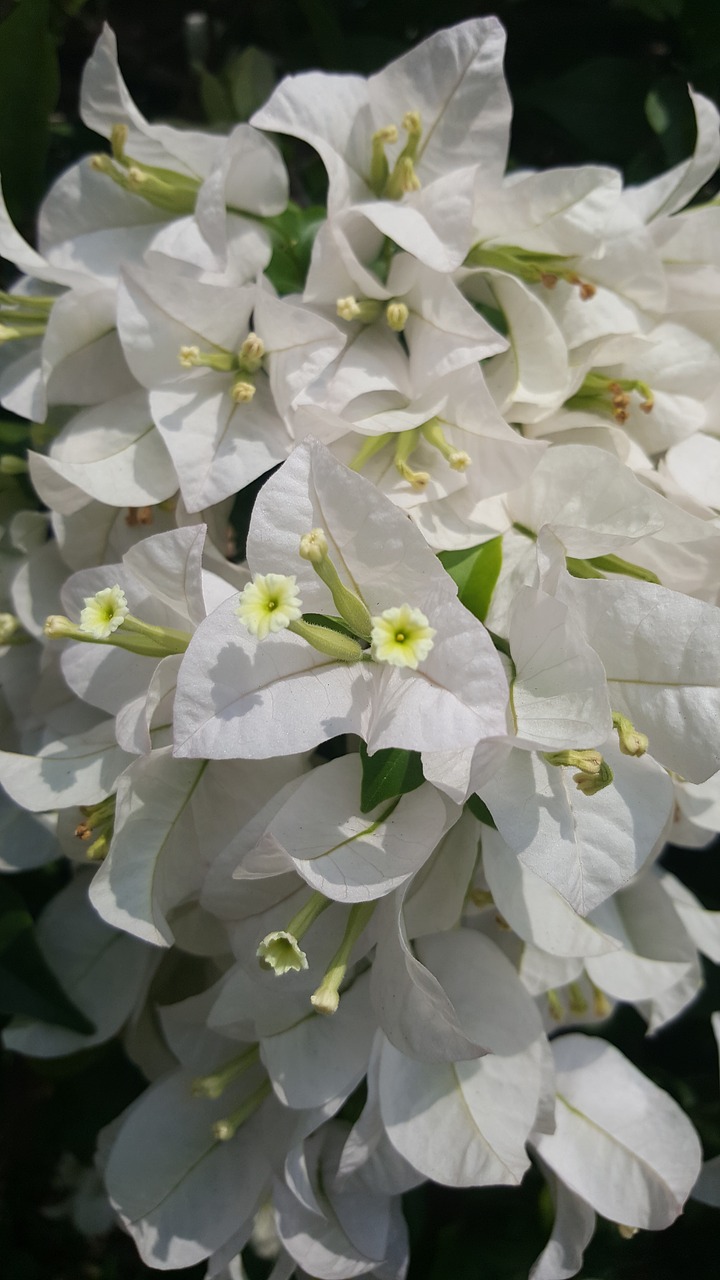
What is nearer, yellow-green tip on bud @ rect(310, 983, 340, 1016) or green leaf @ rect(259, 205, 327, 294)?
yellow-green tip on bud @ rect(310, 983, 340, 1016)

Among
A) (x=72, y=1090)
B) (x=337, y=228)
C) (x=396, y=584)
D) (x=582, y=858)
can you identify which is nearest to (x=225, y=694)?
(x=396, y=584)

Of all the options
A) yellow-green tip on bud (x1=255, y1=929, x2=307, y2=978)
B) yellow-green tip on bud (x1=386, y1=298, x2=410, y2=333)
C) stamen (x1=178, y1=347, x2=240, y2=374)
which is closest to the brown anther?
stamen (x1=178, y1=347, x2=240, y2=374)

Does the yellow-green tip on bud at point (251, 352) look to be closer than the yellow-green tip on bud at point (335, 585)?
No

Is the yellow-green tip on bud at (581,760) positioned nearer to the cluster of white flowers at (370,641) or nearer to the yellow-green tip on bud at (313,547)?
the cluster of white flowers at (370,641)

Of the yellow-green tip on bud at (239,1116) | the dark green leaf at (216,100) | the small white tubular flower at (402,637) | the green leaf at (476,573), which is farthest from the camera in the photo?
the dark green leaf at (216,100)

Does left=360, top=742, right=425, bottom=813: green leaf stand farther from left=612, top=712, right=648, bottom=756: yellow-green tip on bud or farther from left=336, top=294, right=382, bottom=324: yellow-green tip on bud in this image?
left=336, top=294, right=382, bottom=324: yellow-green tip on bud

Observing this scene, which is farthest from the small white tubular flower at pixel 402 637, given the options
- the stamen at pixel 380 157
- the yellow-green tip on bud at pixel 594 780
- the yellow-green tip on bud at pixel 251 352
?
the stamen at pixel 380 157

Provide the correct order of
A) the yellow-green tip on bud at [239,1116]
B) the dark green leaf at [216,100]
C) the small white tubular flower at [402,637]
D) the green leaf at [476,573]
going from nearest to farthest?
1. the small white tubular flower at [402,637]
2. the green leaf at [476,573]
3. the yellow-green tip on bud at [239,1116]
4. the dark green leaf at [216,100]
